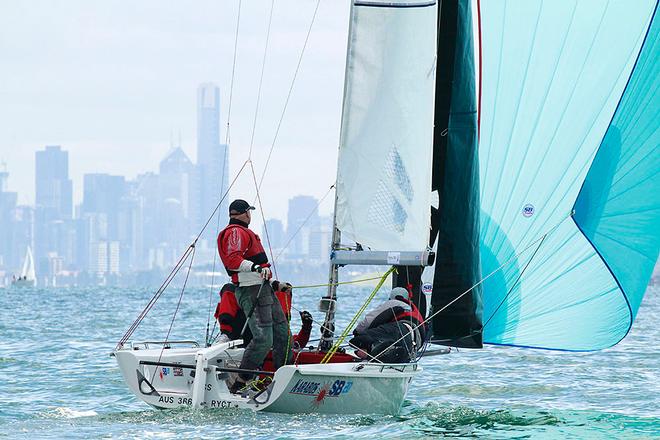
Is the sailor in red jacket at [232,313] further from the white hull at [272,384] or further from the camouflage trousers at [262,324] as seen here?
the camouflage trousers at [262,324]

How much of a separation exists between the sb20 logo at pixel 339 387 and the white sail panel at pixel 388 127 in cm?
126

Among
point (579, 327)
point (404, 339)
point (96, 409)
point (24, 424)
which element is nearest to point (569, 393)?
point (579, 327)

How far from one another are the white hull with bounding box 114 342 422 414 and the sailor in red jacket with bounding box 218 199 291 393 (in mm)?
305

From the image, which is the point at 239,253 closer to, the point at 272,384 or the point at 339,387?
the point at 272,384

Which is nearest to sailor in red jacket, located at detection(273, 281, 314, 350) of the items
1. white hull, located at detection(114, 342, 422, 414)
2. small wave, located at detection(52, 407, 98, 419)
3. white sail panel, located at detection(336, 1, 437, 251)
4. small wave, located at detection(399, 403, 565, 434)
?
white hull, located at detection(114, 342, 422, 414)

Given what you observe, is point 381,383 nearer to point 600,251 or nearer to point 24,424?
point 600,251

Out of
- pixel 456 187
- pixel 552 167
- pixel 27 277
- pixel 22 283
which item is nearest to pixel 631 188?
pixel 552 167

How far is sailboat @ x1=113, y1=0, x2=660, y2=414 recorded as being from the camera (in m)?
10.1

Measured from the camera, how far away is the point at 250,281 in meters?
9.64

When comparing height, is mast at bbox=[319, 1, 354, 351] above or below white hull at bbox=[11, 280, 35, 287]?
above

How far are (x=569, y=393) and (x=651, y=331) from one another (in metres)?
13.2

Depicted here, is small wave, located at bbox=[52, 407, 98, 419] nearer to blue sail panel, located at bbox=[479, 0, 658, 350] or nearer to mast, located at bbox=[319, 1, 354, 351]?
mast, located at bbox=[319, 1, 354, 351]

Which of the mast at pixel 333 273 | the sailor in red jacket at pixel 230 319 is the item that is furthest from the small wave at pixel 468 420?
the sailor in red jacket at pixel 230 319

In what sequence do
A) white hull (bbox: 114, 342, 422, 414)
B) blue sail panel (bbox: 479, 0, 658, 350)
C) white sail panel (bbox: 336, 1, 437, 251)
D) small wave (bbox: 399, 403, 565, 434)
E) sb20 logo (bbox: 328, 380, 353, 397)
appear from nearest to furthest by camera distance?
white hull (bbox: 114, 342, 422, 414), sb20 logo (bbox: 328, 380, 353, 397), small wave (bbox: 399, 403, 565, 434), white sail panel (bbox: 336, 1, 437, 251), blue sail panel (bbox: 479, 0, 658, 350)
